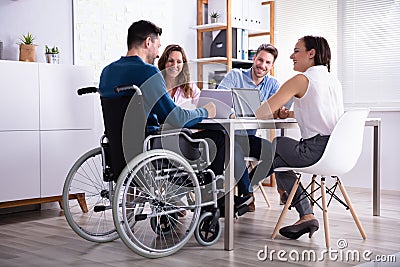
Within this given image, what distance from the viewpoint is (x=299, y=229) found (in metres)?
3.31

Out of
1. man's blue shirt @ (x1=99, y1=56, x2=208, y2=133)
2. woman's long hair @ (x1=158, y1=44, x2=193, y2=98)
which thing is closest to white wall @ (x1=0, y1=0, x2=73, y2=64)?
woman's long hair @ (x1=158, y1=44, x2=193, y2=98)

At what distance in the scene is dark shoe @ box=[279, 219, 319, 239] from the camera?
3.31 metres

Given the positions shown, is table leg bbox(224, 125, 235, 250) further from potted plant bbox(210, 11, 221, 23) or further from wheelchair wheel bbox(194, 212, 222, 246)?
potted plant bbox(210, 11, 221, 23)

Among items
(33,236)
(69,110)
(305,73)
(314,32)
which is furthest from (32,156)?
(314,32)

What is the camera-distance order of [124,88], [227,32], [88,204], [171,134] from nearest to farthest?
1. [124,88]
2. [171,134]
3. [88,204]
4. [227,32]

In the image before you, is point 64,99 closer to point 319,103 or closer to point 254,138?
point 254,138

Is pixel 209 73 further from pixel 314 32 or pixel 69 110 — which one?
pixel 69 110

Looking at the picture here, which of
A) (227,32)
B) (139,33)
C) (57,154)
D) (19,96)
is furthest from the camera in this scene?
(227,32)

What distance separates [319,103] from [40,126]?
1.95m

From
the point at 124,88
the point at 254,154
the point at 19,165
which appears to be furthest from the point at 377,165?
the point at 19,165

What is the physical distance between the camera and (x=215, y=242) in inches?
127

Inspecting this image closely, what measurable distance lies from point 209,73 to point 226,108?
2.07 meters

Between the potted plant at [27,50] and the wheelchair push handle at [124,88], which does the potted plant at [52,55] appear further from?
the wheelchair push handle at [124,88]

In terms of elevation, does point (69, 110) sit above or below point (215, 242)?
above
